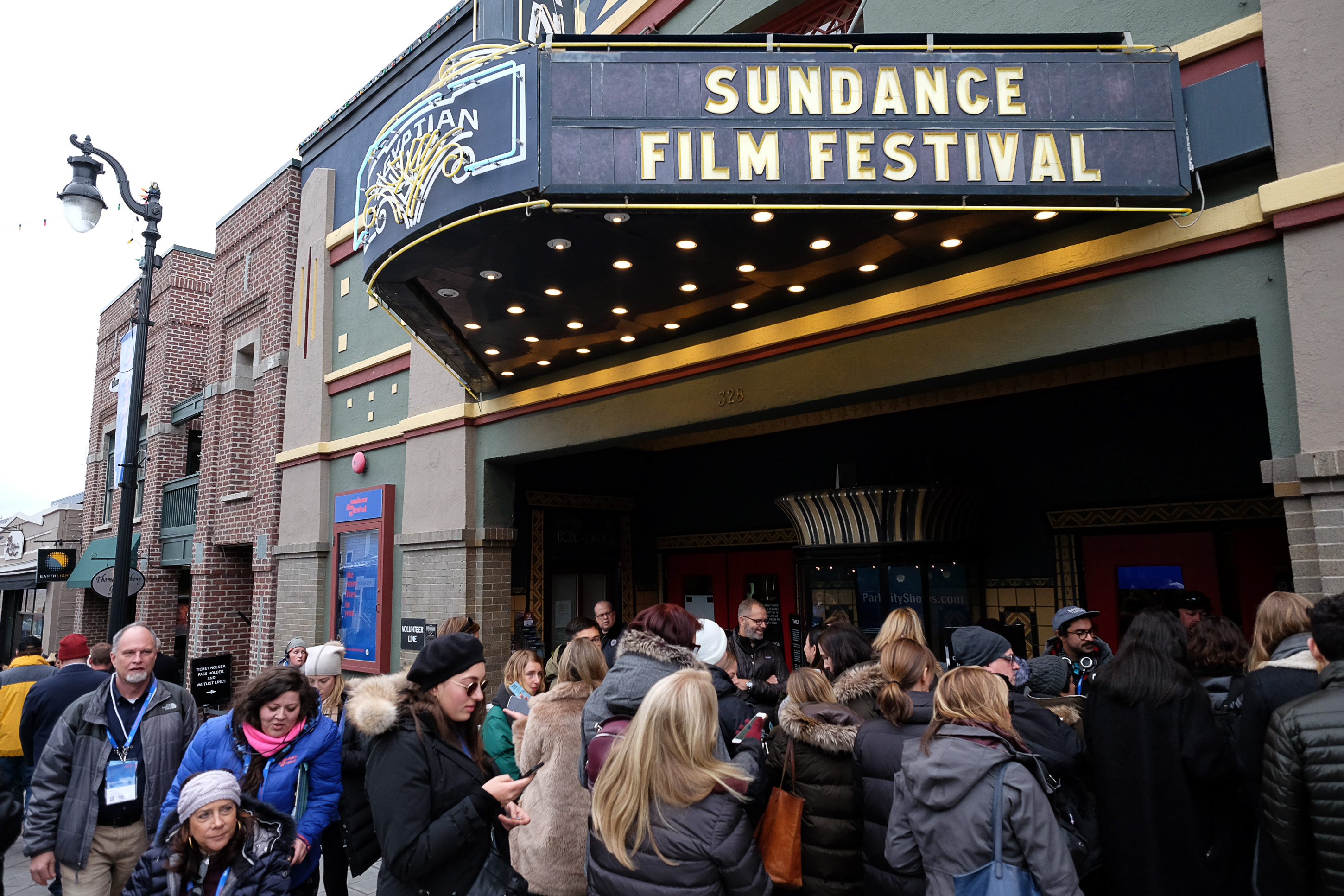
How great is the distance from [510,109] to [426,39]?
26.8ft

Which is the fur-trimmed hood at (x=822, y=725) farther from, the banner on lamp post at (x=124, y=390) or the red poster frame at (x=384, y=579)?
the banner on lamp post at (x=124, y=390)

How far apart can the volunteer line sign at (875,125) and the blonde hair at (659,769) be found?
3.64 m

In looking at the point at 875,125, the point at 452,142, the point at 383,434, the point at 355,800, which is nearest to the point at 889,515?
the point at 875,125

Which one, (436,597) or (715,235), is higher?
(715,235)

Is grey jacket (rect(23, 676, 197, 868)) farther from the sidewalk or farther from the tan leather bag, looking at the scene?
the tan leather bag

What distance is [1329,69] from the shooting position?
5.14m

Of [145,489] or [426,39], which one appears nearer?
[426,39]

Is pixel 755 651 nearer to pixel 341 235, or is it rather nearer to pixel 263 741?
pixel 263 741

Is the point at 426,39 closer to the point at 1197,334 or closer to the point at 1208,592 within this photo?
the point at 1197,334

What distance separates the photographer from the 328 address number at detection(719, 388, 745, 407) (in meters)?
8.63

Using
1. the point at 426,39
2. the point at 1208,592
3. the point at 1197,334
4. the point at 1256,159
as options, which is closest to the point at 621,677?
the point at 1197,334

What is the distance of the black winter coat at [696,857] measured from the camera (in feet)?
8.96

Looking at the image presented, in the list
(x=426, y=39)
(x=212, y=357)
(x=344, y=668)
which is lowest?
(x=344, y=668)

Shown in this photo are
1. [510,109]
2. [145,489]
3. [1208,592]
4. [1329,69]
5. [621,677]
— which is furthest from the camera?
[145,489]
